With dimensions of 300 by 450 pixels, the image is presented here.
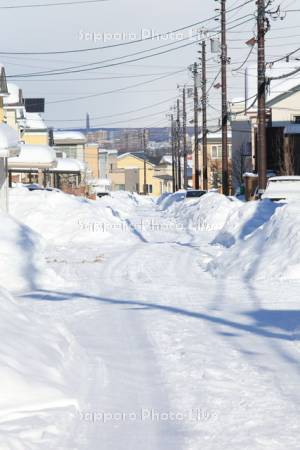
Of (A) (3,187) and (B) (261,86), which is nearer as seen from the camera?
(B) (261,86)

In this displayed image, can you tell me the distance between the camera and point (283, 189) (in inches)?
1209

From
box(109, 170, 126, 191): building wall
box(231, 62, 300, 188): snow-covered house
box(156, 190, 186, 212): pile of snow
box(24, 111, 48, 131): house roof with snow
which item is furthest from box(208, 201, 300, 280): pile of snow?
box(109, 170, 126, 191): building wall

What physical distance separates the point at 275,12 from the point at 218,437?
83.9ft

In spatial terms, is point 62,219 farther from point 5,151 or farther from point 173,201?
point 173,201

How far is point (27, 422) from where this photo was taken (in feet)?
20.6

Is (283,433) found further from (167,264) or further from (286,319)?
(167,264)

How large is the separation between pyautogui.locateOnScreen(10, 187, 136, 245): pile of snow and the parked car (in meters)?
4.85

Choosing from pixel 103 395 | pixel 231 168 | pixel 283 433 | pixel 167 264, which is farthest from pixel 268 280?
pixel 231 168

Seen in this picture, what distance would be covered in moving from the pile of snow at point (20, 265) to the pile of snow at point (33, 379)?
5.91 meters

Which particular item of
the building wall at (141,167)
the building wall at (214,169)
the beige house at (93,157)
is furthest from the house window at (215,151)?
the building wall at (141,167)

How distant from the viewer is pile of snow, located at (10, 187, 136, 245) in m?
28.4

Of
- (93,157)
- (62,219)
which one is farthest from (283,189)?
(93,157)

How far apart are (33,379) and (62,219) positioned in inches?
911

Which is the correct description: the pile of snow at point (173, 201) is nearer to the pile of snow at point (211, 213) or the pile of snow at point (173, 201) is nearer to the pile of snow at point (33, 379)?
the pile of snow at point (211, 213)
